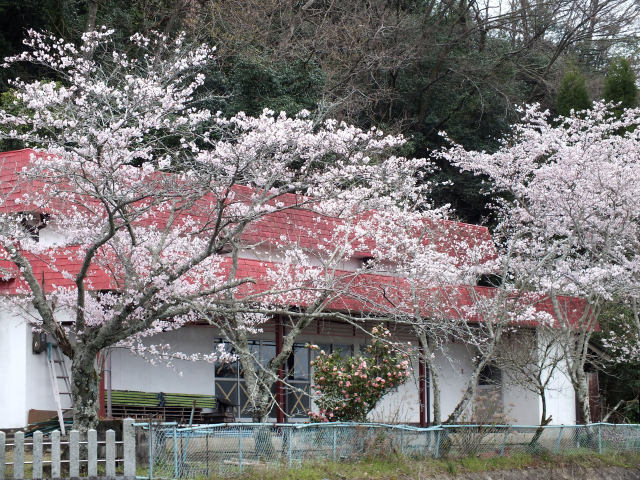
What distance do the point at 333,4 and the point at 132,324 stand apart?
20204mm

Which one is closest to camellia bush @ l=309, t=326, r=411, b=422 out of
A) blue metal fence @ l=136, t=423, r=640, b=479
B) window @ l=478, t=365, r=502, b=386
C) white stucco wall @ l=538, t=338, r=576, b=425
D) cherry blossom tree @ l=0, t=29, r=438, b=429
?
cherry blossom tree @ l=0, t=29, r=438, b=429

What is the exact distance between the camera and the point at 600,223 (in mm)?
20812

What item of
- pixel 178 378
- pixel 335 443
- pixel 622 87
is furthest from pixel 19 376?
pixel 622 87

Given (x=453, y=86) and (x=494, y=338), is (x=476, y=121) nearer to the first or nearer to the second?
(x=453, y=86)

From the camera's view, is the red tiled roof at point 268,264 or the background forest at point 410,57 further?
the background forest at point 410,57

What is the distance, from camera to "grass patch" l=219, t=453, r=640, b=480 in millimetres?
12367

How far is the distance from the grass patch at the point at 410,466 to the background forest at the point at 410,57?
720cm

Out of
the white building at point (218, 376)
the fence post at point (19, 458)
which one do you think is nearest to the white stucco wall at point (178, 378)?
the white building at point (218, 376)

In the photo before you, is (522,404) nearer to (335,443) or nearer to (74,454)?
(335,443)

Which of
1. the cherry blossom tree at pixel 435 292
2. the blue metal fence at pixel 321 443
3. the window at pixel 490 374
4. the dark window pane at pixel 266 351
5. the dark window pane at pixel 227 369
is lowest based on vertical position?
the blue metal fence at pixel 321 443

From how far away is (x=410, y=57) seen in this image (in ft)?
98.2

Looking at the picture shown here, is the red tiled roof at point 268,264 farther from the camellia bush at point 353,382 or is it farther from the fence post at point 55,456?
the fence post at point 55,456

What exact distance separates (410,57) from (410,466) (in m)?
19.0

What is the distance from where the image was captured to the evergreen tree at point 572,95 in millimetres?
30938
